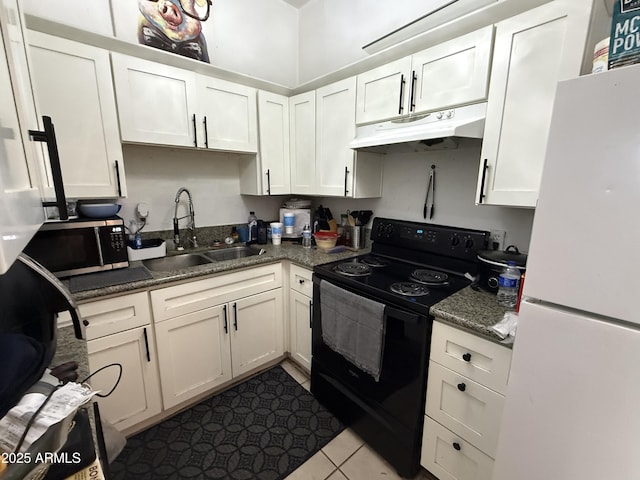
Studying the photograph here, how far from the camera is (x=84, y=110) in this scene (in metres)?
1.48

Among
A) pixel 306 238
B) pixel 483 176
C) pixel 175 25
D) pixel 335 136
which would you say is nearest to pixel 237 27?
pixel 175 25

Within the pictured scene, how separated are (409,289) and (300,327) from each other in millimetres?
996

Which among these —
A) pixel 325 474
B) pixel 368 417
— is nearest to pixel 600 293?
pixel 368 417

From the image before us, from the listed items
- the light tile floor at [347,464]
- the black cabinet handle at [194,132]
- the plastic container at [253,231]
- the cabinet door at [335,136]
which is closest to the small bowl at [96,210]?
the black cabinet handle at [194,132]

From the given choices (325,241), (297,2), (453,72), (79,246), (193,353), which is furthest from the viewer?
(297,2)

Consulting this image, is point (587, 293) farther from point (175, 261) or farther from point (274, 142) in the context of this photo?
point (175, 261)

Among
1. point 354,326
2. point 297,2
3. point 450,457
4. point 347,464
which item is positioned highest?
point 297,2

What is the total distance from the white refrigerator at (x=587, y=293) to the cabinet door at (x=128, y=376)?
1.77 meters

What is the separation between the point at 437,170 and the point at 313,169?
913mm

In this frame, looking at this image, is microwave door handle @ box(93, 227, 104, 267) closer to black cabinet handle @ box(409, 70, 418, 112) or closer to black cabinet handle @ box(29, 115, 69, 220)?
black cabinet handle @ box(29, 115, 69, 220)

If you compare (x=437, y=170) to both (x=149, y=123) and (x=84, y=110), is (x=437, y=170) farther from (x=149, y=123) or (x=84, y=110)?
(x=84, y=110)

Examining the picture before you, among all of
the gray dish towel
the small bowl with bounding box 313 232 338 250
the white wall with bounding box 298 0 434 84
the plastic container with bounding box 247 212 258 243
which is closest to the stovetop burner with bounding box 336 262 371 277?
the gray dish towel

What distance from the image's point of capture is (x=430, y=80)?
1470 millimetres

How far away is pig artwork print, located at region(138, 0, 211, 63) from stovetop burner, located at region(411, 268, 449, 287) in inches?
85.5
